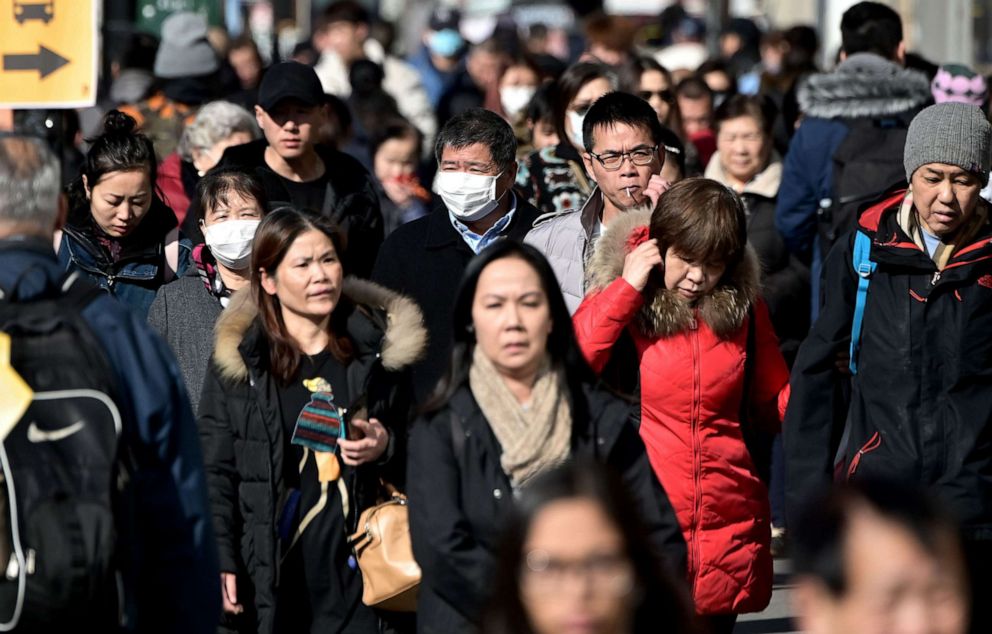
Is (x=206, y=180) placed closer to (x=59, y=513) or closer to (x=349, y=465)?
(x=349, y=465)

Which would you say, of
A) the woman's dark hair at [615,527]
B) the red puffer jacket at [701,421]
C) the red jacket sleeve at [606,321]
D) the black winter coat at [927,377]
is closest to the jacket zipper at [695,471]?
the red puffer jacket at [701,421]

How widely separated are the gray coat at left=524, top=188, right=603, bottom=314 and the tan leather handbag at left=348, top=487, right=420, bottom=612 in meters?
1.36

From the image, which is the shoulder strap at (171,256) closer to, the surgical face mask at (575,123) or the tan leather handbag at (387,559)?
the surgical face mask at (575,123)

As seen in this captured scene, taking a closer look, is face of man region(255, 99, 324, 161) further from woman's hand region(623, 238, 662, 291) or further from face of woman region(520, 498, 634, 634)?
face of woman region(520, 498, 634, 634)

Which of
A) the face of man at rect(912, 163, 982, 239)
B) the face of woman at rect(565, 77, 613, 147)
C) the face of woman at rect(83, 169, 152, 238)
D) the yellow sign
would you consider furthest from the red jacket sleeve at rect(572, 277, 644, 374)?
the yellow sign

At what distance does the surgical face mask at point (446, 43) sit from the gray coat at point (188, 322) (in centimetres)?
1139

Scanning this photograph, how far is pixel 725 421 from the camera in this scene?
6.08 meters

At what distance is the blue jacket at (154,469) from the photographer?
4367 mm

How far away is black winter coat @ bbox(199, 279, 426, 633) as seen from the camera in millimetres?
5699

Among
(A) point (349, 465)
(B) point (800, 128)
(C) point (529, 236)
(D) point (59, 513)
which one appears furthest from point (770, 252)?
(D) point (59, 513)

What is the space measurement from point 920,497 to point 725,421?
9.05ft

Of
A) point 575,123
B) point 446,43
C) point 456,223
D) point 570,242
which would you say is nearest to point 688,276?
point 570,242

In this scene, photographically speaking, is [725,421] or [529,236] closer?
[725,421]

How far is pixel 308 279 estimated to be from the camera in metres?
5.90
